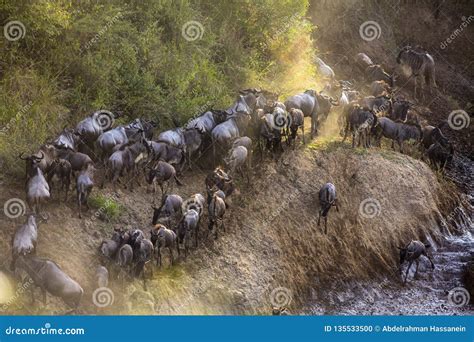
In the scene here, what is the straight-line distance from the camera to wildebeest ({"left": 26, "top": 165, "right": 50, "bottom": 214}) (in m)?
14.3

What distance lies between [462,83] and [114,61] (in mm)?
20543

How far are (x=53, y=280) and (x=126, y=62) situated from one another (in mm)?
9290

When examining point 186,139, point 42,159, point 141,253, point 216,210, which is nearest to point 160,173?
point 216,210

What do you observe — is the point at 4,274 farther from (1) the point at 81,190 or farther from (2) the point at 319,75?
(2) the point at 319,75

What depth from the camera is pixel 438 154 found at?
2300cm

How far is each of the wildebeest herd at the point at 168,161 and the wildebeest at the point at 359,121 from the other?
3 centimetres

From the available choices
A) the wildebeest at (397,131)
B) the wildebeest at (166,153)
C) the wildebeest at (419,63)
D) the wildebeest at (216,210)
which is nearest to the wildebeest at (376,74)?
the wildebeest at (419,63)

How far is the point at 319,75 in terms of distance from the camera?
88.5 feet

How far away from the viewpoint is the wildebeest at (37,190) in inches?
563

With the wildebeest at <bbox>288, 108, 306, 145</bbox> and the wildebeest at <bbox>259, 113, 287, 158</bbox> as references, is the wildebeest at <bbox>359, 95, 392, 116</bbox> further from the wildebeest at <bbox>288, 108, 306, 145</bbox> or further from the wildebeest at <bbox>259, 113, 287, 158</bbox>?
the wildebeest at <bbox>259, 113, 287, 158</bbox>

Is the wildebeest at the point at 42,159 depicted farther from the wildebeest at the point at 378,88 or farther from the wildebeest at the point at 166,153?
the wildebeest at the point at 378,88

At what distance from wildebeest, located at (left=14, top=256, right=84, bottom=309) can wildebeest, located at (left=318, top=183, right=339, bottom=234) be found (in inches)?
303

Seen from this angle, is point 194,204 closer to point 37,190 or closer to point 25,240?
point 37,190

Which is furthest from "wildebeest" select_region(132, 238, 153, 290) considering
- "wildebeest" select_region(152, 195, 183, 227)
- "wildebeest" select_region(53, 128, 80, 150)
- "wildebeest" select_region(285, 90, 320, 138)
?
"wildebeest" select_region(285, 90, 320, 138)
